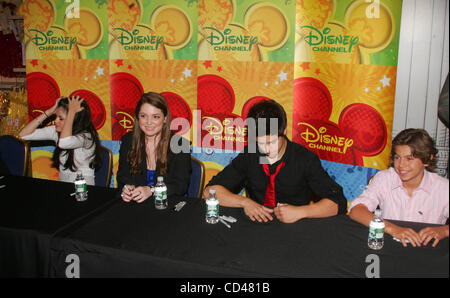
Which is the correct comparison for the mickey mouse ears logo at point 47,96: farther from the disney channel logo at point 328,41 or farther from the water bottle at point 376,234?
the water bottle at point 376,234

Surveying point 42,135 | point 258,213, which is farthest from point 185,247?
point 42,135

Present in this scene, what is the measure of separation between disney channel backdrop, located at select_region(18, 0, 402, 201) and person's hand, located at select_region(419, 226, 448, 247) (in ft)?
4.78

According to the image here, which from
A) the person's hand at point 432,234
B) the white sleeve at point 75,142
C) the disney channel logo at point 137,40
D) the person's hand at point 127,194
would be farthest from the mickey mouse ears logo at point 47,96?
the person's hand at point 432,234

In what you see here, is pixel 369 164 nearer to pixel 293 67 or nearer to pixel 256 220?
pixel 293 67

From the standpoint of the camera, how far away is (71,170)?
9.94 ft

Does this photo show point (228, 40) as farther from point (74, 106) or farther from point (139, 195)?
point (139, 195)

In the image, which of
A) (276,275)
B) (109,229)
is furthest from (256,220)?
(109,229)

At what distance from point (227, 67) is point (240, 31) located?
1.17 ft

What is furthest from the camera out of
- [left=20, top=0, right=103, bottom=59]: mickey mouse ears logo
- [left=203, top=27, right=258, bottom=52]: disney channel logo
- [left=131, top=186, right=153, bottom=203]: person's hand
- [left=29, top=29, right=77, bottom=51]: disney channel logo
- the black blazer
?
[left=29, top=29, right=77, bottom=51]: disney channel logo

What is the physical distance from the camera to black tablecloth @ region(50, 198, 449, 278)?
4.89 feet

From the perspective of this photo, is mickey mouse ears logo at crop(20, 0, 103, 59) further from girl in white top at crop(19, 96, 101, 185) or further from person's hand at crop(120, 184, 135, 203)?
person's hand at crop(120, 184, 135, 203)

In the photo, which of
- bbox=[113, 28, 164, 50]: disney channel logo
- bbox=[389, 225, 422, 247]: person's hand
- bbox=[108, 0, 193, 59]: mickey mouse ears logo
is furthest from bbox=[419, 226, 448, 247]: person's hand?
bbox=[113, 28, 164, 50]: disney channel logo

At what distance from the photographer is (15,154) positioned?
11.1 ft

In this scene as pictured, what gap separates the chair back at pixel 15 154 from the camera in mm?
3357
